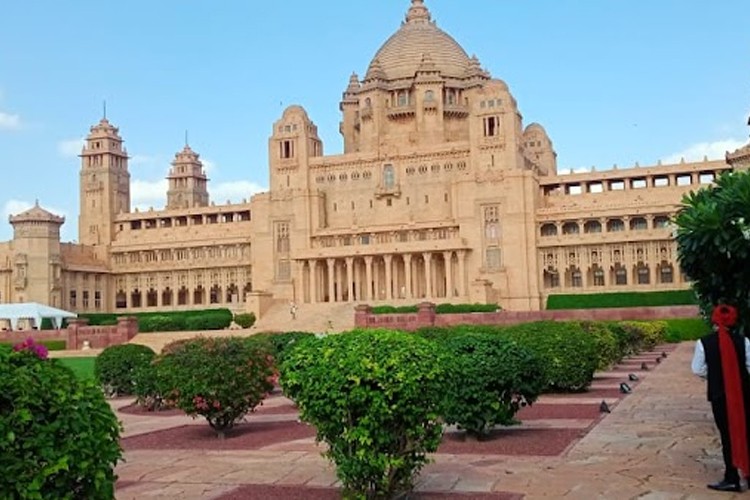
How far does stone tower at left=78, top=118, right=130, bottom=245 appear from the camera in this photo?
88688 millimetres

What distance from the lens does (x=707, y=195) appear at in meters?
13.2

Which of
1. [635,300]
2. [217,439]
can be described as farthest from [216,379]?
[635,300]

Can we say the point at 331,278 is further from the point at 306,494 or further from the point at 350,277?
the point at 306,494

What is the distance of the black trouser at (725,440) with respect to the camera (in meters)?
9.45

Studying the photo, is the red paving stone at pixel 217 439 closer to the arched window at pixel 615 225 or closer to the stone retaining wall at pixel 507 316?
the stone retaining wall at pixel 507 316

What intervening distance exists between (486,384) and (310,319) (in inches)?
2016

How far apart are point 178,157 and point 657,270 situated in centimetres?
6245

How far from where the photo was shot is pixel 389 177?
7506 cm

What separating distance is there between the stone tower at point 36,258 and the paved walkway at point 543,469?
68345mm

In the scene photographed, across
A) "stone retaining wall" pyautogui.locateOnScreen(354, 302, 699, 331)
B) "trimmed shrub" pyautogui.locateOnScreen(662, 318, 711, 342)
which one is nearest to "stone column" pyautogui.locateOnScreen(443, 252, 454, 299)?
"stone retaining wall" pyautogui.locateOnScreen(354, 302, 699, 331)

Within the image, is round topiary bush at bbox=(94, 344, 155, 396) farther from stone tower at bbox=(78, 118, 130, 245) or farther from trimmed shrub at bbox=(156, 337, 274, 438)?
stone tower at bbox=(78, 118, 130, 245)

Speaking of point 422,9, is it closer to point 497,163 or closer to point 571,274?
point 497,163

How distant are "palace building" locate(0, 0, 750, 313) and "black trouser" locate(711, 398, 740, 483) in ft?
178

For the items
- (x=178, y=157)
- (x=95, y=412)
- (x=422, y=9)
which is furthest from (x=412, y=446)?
(x=178, y=157)
